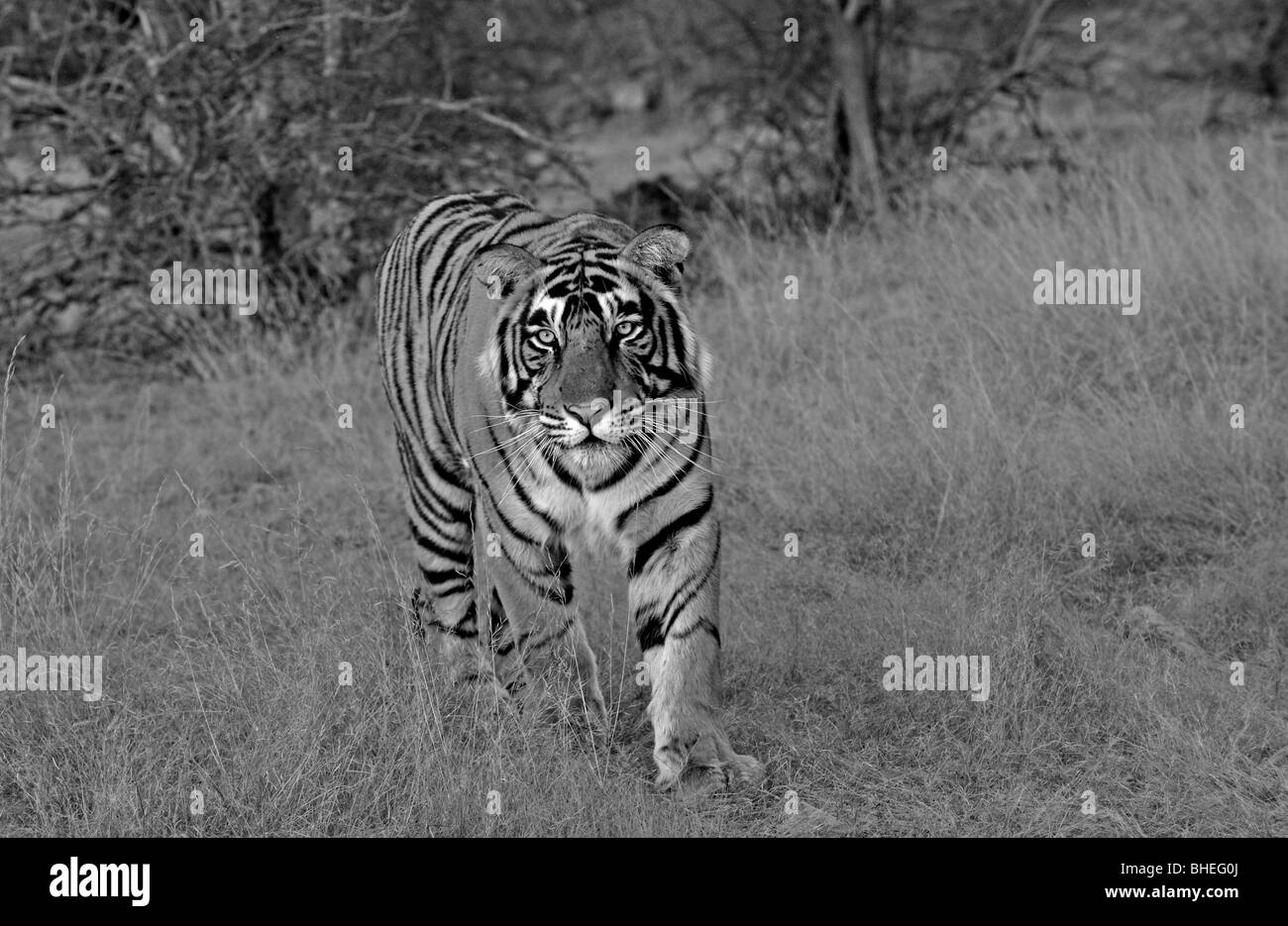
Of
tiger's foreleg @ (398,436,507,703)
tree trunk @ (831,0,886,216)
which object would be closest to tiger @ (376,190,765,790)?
tiger's foreleg @ (398,436,507,703)

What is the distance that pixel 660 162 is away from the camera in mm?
14828

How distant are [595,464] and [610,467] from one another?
0.13ft

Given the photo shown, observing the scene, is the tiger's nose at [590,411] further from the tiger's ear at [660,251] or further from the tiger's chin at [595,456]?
the tiger's ear at [660,251]

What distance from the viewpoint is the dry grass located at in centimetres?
A: 397

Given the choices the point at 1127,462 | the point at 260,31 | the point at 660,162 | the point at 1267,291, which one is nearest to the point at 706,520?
the point at 1127,462

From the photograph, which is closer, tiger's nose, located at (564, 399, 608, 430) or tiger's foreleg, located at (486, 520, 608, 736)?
tiger's nose, located at (564, 399, 608, 430)

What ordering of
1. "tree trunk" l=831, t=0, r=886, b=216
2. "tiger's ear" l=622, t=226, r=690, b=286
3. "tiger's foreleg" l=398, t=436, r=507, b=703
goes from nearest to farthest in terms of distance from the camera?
"tiger's ear" l=622, t=226, r=690, b=286, "tiger's foreleg" l=398, t=436, r=507, b=703, "tree trunk" l=831, t=0, r=886, b=216

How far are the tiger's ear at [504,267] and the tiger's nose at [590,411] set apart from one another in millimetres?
504

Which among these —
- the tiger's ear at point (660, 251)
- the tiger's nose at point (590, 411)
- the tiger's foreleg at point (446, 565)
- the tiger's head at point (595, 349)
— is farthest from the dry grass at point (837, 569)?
the tiger's ear at point (660, 251)

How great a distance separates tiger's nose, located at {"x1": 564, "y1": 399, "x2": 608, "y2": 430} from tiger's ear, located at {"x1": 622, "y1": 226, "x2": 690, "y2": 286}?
497 mm

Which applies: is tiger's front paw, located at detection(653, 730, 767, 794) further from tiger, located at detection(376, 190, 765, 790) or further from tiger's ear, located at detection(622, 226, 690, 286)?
tiger's ear, located at detection(622, 226, 690, 286)

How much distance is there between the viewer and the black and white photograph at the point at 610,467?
4.05 meters
